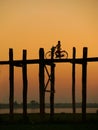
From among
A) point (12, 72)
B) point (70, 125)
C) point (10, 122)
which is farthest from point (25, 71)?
point (70, 125)

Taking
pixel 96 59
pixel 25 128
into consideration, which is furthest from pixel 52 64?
pixel 25 128

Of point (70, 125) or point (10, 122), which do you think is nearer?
point (70, 125)

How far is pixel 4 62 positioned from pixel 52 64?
7.91 feet

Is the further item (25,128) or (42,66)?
(42,66)

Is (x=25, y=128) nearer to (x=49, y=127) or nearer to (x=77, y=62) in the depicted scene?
(x=49, y=127)

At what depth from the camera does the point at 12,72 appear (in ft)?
98.8

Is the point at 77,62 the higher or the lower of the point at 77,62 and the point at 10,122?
the higher

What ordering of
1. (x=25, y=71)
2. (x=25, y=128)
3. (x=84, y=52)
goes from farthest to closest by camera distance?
(x=25, y=71) < (x=84, y=52) < (x=25, y=128)

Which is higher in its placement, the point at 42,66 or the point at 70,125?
the point at 42,66

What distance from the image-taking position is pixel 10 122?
1110 inches

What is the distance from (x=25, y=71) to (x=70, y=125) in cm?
474

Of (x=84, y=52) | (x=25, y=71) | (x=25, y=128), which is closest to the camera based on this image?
(x=25, y=128)

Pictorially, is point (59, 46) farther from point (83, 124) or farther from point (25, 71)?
point (83, 124)

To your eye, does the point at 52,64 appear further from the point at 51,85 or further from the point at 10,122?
the point at 10,122
